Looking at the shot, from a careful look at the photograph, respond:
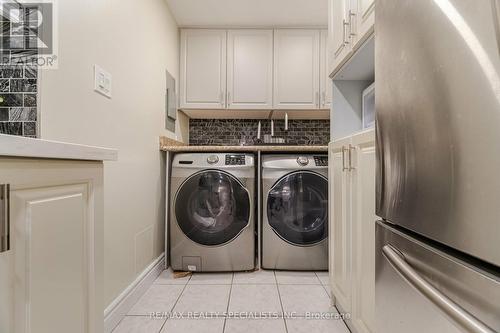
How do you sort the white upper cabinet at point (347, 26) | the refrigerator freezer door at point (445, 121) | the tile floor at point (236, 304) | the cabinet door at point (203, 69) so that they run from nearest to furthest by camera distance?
1. the refrigerator freezer door at point (445, 121)
2. the white upper cabinet at point (347, 26)
3. the tile floor at point (236, 304)
4. the cabinet door at point (203, 69)

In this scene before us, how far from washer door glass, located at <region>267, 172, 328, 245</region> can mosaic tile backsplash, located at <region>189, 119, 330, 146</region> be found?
97 cm

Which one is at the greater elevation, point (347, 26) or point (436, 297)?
point (347, 26)

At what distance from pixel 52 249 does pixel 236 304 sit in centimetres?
126

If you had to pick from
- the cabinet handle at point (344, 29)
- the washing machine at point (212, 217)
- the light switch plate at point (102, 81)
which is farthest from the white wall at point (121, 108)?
the cabinet handle at point (344, 29)

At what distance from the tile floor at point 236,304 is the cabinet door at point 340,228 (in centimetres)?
22

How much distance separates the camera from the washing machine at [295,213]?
2059 millimetres

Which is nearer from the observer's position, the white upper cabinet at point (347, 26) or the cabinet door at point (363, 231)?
the cabinet door at point (363, 231)

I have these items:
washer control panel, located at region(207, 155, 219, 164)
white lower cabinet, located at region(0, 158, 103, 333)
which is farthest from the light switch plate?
washer control panel, located at region(207, 155, 219, 164)

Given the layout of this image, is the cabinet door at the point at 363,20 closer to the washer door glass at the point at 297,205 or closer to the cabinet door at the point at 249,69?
the washer door glass at the point at 297,205

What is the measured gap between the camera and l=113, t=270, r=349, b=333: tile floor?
4.43ft

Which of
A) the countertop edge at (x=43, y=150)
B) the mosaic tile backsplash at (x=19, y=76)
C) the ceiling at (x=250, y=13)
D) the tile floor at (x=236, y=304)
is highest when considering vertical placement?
the ceiling at (x=250, y=13)

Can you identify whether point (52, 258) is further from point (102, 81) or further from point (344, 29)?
point (344, 29)

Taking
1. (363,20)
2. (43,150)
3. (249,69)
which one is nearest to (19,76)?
(43,150)

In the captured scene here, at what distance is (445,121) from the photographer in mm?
460
